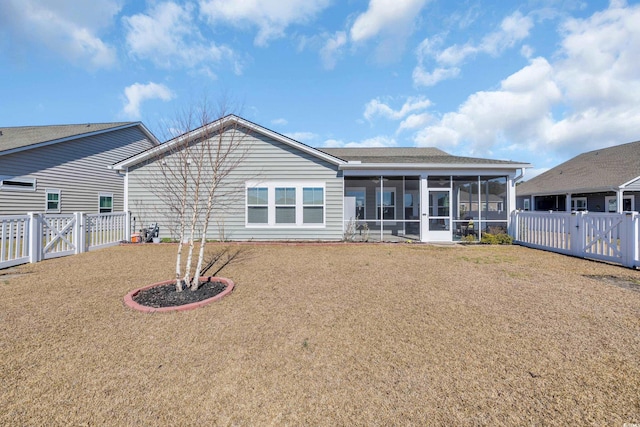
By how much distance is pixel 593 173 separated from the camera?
722 inches

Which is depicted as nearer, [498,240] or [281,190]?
[498,240]

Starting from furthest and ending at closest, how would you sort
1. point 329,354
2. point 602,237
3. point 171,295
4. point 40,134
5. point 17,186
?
point 40,134, point 17,186, point 602,237, point 171,295, point 329,354

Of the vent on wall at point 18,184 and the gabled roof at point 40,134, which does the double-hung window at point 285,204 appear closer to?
the gabled roof at point 40,134

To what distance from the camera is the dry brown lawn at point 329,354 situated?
2.01m

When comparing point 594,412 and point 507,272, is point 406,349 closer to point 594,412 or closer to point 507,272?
point 594,412

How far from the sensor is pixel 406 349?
9.37 feet

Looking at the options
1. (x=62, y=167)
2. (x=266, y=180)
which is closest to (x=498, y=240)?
(x=266, y=180)

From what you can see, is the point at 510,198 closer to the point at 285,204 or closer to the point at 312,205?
the point at 312,205

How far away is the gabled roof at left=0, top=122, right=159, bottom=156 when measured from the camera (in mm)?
11844

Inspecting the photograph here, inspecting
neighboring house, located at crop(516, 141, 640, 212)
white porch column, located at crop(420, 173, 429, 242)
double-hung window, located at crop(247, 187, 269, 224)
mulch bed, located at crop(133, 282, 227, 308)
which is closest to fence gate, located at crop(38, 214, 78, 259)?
mulch bed, located at crop(133, 282, 227, 308)

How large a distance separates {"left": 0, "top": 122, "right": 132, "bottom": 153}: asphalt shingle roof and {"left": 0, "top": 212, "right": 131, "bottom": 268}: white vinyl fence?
6.30 meters

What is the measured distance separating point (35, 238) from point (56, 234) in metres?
0.70

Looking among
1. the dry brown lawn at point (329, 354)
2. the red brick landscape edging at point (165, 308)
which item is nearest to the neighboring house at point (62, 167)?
the dry brown lawn at point (329, 354)

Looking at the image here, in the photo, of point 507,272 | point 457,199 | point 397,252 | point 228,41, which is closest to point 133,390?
point 507,272
